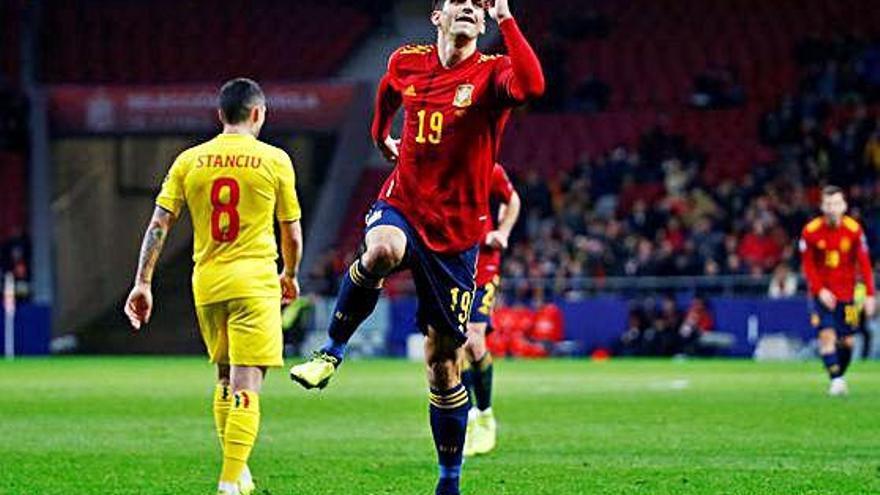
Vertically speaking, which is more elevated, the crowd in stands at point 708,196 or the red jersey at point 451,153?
the red jersey at point 451,153

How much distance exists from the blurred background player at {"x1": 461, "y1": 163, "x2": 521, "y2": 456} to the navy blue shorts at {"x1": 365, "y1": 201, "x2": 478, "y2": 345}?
429cm

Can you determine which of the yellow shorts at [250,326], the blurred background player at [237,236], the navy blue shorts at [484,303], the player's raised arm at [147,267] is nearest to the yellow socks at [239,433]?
the blurred background player at [237,236]

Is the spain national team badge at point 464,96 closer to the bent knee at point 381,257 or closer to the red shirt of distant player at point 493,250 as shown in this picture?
the bent knee at point 381,257

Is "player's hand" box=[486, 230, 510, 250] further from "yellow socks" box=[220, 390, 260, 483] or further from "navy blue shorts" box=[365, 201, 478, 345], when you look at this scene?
"yellow socks" box=[220, 390, 260, 483]

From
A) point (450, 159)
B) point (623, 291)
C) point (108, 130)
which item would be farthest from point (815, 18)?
point (450, 159)

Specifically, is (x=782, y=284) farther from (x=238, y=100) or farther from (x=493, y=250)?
(x=238, y=100)

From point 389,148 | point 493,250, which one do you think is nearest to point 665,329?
point 493,250

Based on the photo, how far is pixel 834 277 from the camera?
20.6 metres

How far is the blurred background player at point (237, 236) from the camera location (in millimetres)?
9133

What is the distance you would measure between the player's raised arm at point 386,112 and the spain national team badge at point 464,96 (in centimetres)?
54

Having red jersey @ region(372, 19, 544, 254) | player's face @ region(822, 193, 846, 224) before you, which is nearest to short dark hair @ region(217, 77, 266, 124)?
red jersey @ region(372, 19, 544, 254)

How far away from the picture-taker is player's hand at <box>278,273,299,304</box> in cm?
952

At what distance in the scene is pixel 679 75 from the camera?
4147 centimetres

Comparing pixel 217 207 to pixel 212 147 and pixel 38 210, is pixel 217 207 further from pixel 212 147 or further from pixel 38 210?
pixel 38 210
